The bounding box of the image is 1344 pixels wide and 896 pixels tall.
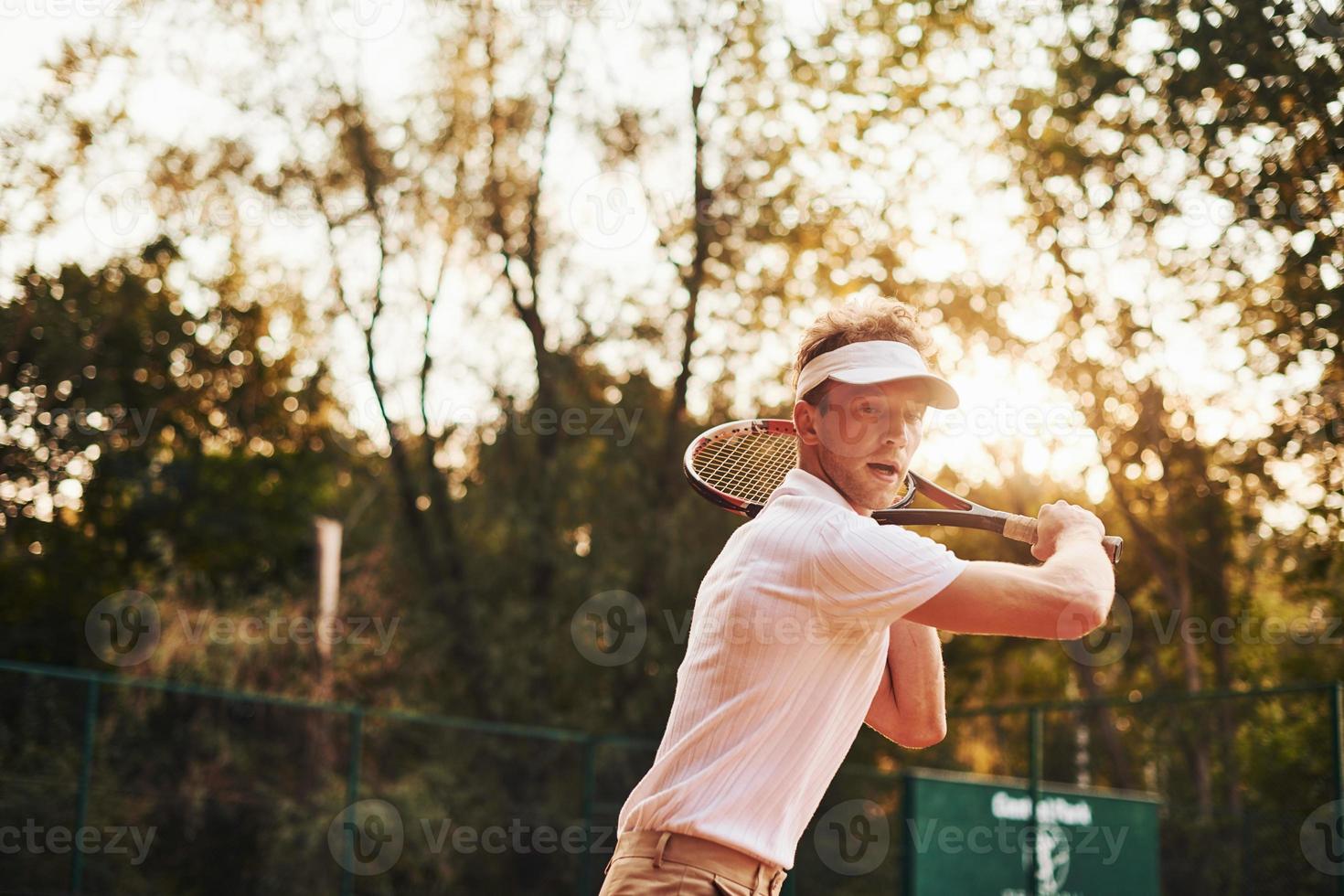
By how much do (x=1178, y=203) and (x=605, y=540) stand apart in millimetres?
8605

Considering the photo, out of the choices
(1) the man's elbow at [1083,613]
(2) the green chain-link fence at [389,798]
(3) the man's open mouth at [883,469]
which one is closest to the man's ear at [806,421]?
(3) the man's open mouth at [883,469]

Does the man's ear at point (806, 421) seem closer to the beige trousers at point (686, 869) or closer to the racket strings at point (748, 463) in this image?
the beige trousers at point (686, 869)

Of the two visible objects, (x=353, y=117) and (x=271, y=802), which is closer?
(x=271, y=802)

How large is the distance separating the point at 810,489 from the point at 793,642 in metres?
0.32

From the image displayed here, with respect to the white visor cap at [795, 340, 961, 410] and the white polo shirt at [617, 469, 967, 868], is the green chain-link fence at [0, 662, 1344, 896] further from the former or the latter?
the white polo shirt at [617, 469, 967, 868]

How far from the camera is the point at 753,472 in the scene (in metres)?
3.76

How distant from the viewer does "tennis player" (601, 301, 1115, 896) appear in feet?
7.57

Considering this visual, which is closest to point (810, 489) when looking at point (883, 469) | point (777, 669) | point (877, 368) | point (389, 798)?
point (883, 469)

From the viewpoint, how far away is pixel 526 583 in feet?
57.4

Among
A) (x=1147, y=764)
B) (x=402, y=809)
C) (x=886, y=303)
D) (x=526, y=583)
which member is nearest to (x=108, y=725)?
(x=402, y=809)

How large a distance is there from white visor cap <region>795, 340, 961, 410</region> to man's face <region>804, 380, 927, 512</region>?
0.03 metres

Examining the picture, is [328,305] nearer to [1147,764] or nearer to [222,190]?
[222,190]

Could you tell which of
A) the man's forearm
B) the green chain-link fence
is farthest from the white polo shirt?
the green chain-link fence

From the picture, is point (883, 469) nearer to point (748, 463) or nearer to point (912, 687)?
point (912, 687)
